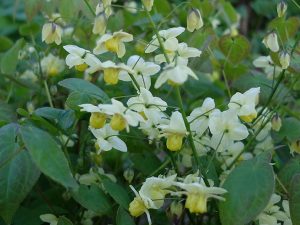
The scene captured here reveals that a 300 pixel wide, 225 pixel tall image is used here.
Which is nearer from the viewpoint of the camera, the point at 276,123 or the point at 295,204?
the point at 295,204

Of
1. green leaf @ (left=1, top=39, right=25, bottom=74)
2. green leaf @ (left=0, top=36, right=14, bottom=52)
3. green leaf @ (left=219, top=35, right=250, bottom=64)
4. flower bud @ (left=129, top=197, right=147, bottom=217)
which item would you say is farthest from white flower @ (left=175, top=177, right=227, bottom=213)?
green leaf @ (left=0, top=36, right=14, bottom=52)

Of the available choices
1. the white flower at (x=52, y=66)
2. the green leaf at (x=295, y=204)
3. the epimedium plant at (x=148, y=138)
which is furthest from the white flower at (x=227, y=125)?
the white flower at (x=52, y=66)

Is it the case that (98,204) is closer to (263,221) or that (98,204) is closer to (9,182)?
(9,182)

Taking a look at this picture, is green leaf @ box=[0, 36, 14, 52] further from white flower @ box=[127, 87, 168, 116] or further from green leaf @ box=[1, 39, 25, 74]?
white flower @ box=[127, 87, 168, 116]

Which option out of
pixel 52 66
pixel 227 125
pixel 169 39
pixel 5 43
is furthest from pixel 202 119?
pixel 5 43

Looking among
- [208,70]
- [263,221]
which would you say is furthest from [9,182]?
[208,70]

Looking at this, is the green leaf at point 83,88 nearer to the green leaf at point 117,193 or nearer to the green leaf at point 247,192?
the green leaf at point 117,193

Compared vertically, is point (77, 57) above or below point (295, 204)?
above

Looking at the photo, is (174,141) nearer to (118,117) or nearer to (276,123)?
(118,117)
